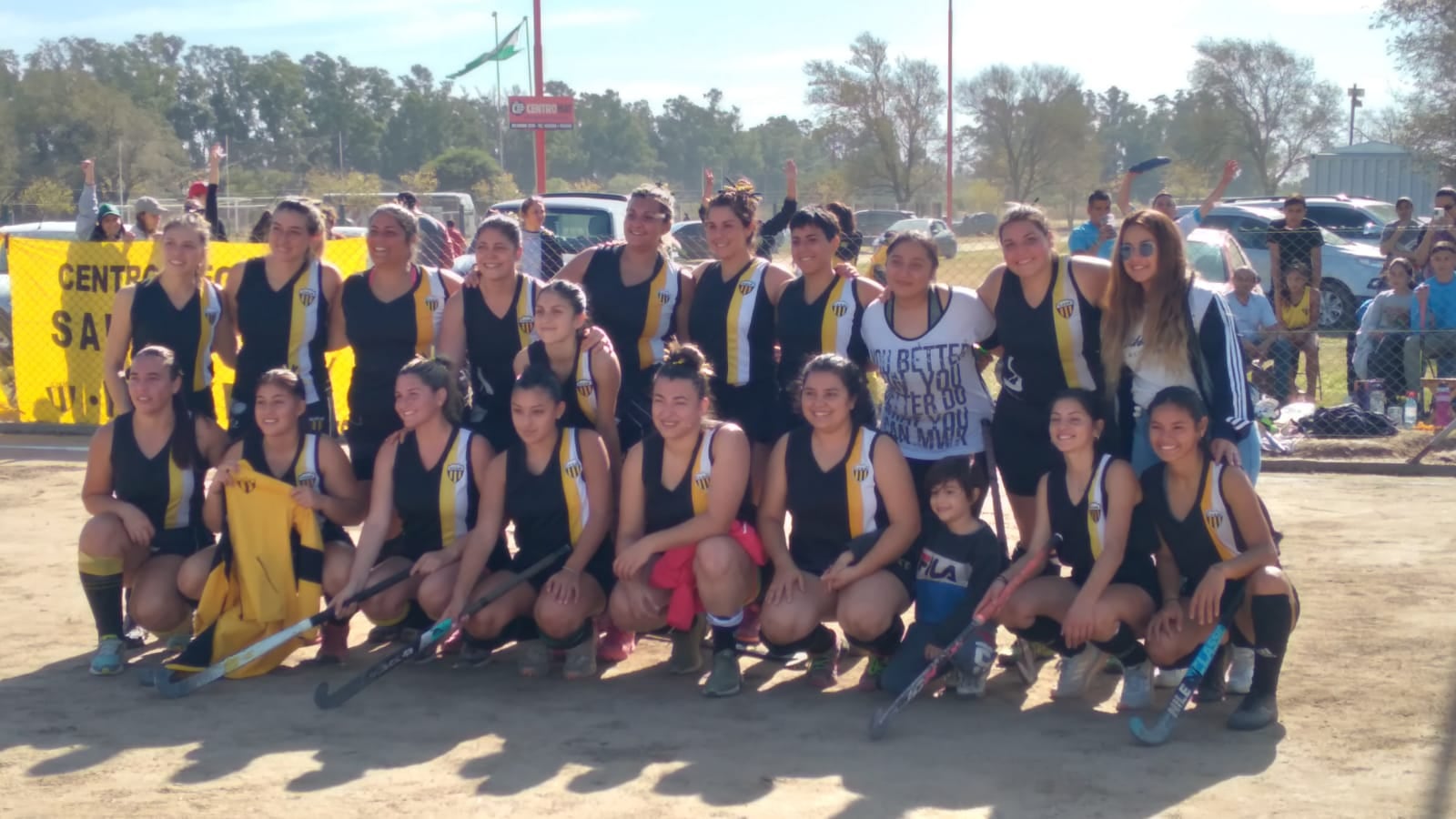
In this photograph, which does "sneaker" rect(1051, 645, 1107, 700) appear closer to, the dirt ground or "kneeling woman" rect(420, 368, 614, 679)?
the dirt ground

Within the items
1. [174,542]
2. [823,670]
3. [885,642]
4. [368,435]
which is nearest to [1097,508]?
[885,642]

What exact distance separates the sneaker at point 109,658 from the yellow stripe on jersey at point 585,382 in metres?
1.95

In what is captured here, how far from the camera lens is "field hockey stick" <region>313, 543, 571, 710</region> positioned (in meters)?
4.75

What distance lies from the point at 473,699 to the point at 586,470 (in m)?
0.91

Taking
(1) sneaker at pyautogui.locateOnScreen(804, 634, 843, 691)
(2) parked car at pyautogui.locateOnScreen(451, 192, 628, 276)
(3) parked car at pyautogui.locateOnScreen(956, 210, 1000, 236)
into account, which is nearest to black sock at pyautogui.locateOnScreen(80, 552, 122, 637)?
(1) sneaker at pyautogui.locateOnScreen(804, 634, 843, 691)

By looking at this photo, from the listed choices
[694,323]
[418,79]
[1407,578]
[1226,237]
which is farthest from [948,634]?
[418,79]

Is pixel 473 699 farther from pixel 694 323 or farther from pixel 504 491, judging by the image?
pixel 694 323

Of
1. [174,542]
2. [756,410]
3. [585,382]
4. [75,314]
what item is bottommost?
[174,542]

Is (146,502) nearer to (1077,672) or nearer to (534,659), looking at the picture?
(534,659)

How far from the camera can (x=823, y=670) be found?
5047 millimetres

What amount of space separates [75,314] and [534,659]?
6.96m

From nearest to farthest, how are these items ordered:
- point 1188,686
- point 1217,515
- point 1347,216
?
point 1188,686
point 1217,515
point 1347,216

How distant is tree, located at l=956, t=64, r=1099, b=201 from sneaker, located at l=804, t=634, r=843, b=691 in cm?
4206

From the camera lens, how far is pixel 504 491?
5.17 meters
